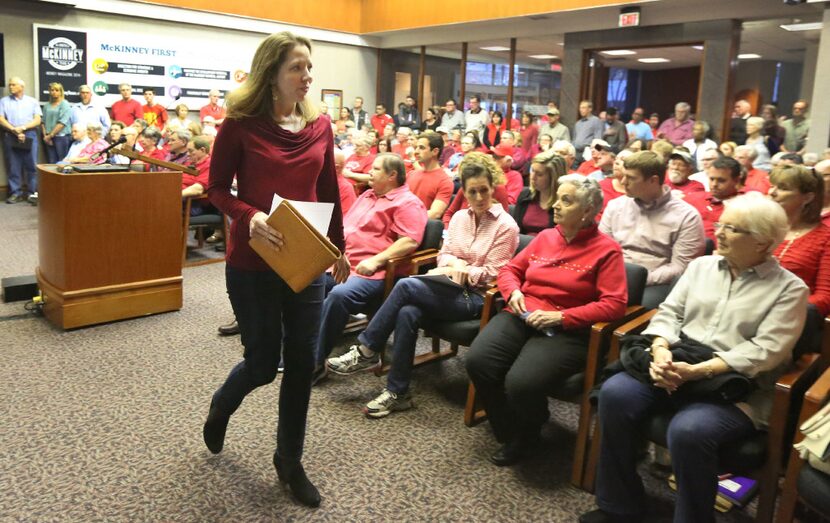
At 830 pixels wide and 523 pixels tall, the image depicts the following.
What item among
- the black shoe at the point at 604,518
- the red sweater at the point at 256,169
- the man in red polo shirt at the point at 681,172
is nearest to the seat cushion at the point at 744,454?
the black shoe at the point at 604,518

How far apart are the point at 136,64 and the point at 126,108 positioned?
0.80 metres

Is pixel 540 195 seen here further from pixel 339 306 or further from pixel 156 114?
pixel 156 114

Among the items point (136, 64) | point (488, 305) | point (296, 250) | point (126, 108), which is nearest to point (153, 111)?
point (126, 108)

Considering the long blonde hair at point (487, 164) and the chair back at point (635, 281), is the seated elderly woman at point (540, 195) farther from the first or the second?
the chair back at point (635, 281)

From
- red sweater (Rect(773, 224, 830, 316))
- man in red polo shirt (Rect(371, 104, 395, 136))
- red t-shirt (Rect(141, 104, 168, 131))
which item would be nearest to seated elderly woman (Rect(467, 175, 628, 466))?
red sweater (Rect(773, 224, 830, 316))

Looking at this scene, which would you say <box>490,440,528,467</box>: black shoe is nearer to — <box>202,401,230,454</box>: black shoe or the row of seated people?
the row of seated people

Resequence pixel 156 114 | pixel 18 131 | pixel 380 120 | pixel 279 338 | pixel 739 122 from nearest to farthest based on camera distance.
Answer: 1. pixel 279 338
2. pixel 739 122
3. pixel 18 131
4. pixel 156 114
5. pixel 380 120

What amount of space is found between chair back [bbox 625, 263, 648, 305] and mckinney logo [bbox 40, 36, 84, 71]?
31.1 ft

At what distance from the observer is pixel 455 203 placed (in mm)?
4105

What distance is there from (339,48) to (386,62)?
1.12 metres

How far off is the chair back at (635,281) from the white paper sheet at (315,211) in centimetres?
134

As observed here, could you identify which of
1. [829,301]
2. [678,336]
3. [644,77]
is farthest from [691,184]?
[644,77]

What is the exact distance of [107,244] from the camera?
3.86m

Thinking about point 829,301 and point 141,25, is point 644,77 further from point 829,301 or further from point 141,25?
point 829,301
